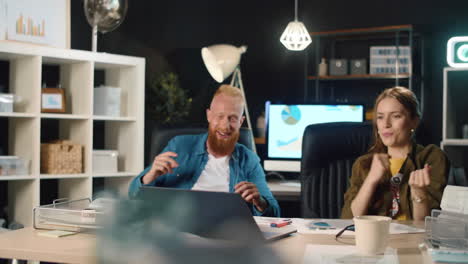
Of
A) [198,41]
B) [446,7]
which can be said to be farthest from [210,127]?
[446,7]

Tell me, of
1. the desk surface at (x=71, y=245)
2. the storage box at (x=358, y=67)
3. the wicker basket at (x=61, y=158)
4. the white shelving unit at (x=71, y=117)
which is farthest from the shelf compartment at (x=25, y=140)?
the storage box at (x=358, y=67)

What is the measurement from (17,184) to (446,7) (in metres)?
3.83

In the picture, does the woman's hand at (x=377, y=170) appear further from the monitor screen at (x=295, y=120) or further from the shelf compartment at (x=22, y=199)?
the shelf compartment at (x=22, y=199)

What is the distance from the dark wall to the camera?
4.63 meters

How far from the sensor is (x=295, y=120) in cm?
358

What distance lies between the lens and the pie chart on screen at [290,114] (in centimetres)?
358

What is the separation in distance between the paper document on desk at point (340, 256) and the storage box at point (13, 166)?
7.72 ft

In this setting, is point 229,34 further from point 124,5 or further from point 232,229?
point 232,229

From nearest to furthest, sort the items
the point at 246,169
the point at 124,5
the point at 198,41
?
the point at 246,169, the point at 124,5, the point at 198,41

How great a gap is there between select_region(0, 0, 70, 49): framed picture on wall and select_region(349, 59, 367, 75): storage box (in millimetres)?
2504

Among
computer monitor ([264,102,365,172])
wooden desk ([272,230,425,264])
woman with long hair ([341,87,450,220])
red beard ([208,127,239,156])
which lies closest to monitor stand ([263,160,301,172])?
computer monitor ([264,102,365,172])

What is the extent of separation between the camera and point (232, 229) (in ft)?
0.83

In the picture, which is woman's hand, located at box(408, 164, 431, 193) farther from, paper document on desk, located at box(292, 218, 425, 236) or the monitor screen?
the monitor screen

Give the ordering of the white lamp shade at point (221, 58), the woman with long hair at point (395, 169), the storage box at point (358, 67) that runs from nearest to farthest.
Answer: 1. the woman with long hair at point (395, 169)
2. the white lamp shade at point (221, 58)
3. the storage box at point (358, 67)
